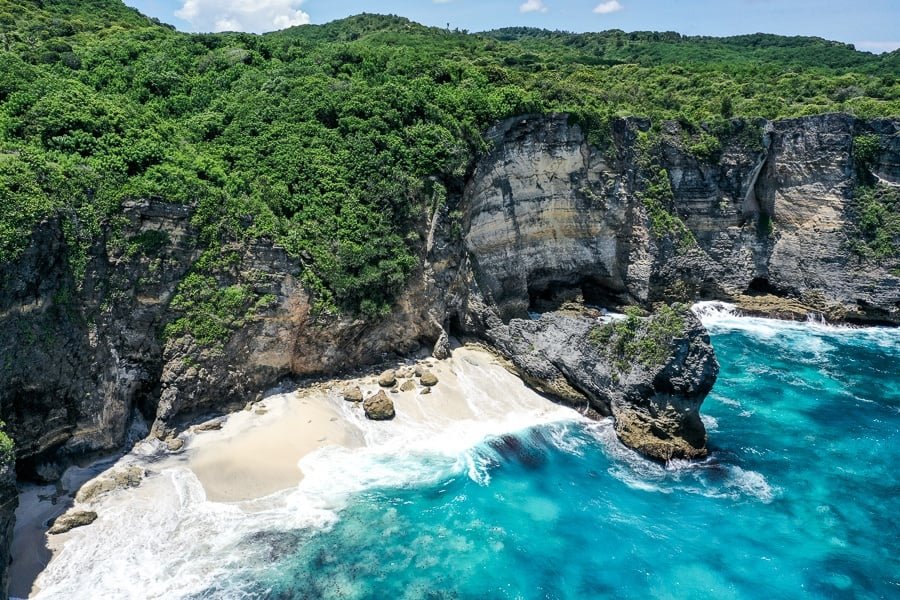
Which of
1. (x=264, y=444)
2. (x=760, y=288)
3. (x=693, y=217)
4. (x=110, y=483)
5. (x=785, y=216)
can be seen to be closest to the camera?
(x=110, y=483)

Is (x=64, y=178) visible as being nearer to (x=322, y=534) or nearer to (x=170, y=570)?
(x=170, y=570)

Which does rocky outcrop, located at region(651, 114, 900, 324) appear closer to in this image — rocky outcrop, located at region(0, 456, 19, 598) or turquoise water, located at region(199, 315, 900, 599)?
turquoise water, located at region(199, 315, 900, 599)

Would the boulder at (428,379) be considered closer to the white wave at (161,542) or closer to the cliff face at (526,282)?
the cliff face at (526,282)

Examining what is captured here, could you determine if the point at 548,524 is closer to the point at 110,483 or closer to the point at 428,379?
the point at 428,379

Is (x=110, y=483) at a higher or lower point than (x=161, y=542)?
higher

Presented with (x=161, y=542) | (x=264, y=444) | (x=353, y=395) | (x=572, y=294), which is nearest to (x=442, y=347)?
(x=353, y=395)

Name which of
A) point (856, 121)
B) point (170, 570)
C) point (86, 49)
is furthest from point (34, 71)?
point (856, 121)
